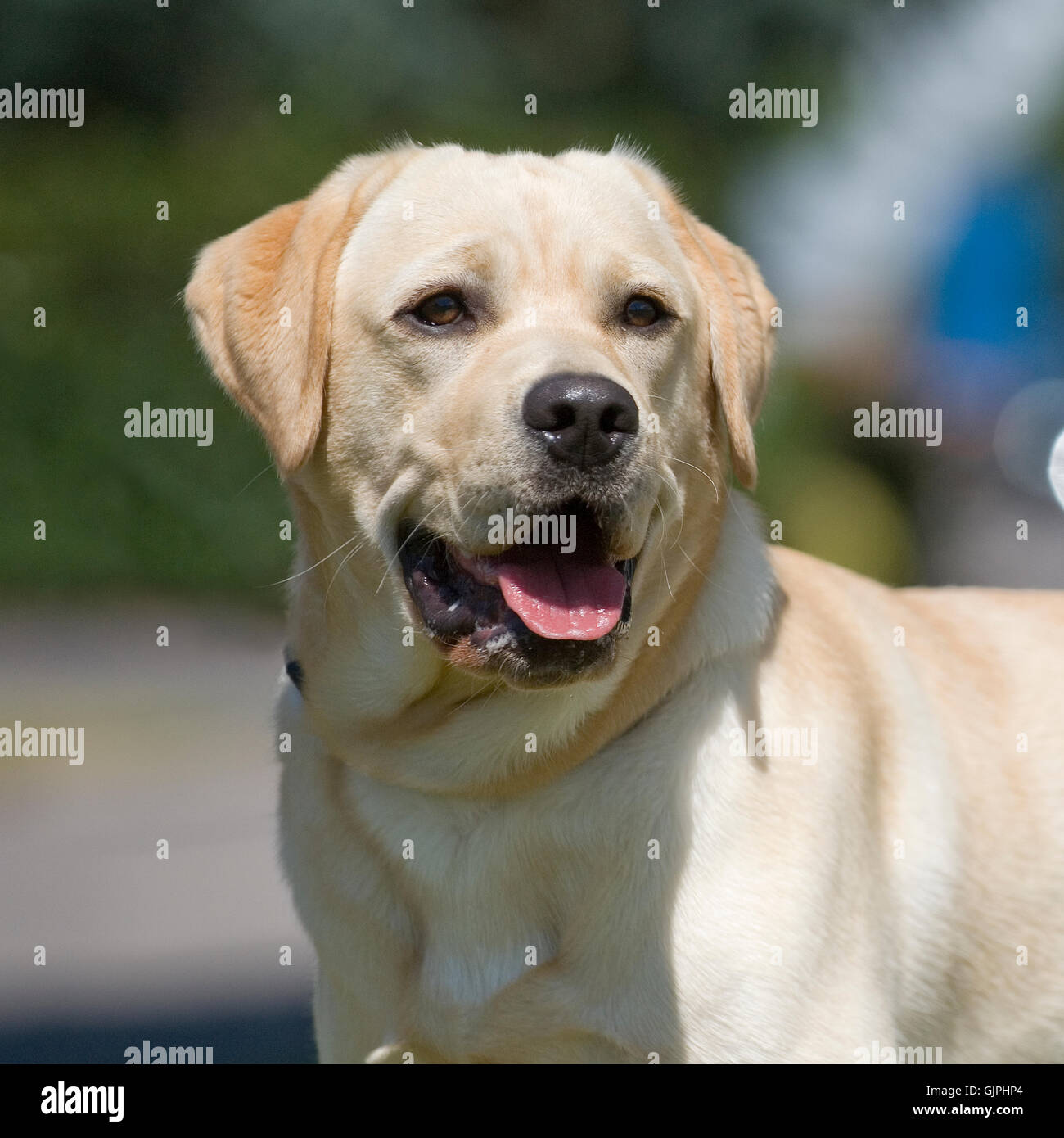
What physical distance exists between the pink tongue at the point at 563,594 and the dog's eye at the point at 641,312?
0.57 metres

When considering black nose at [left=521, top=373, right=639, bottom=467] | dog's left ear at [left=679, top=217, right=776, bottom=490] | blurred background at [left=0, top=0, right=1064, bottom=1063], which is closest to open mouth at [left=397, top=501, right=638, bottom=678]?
black nose at [left=521, top=373, right=639, bottom=467]

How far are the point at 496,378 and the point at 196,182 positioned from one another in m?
8.81

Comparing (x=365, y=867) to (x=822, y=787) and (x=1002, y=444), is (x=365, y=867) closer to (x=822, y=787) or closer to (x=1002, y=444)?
(x=822, y=787)

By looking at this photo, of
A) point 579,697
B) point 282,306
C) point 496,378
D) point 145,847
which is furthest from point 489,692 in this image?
point 145,847

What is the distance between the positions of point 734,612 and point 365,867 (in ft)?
3.23

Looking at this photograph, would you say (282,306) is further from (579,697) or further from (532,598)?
(579,697)

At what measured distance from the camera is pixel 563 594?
8.90 feet

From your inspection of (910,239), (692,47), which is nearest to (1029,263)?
(910,239)

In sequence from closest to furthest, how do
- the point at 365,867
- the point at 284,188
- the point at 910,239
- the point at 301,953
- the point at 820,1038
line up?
the point at 820,1038 → the point at 365,867 → the point at 301,953 → the point at 910,239 → the point at 284,188

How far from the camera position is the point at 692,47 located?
11266 millimetres

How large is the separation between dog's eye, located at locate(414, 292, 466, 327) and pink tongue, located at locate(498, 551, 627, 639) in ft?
1.83

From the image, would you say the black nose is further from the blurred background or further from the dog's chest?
the blurred background

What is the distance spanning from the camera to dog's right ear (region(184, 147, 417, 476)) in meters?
2.92
